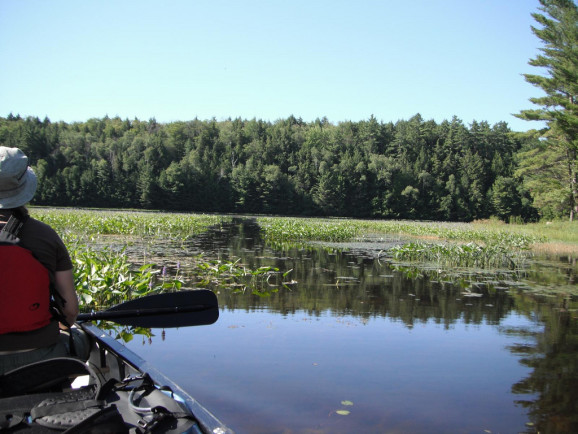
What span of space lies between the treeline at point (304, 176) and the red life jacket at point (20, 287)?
2361 inches

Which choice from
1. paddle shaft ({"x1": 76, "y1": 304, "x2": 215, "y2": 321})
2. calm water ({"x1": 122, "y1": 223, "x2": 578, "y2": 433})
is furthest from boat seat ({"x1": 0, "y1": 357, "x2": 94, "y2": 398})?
calm water ({"x1": 122, "y1": 223, "x2": 578, "y2": 433})

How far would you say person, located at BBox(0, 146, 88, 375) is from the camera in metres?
1.99

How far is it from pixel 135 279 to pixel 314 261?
23.7 ft

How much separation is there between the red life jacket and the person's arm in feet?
0.42

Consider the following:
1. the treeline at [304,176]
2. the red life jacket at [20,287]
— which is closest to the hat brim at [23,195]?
the red life jacket at [20,287]

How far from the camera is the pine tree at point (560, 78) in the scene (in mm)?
24672

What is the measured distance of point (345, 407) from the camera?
3.84m

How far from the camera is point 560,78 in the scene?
88.4ft

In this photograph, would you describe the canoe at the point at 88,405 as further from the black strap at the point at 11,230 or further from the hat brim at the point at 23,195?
the hat brim at the point at 23,195

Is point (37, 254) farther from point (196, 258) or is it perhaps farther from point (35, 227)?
point (196, 258)

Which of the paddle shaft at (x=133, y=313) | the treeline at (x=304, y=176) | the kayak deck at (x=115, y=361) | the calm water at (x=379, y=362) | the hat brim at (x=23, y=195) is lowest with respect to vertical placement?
the calm water at (x=379, y=362)

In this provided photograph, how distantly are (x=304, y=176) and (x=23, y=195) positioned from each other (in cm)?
6830

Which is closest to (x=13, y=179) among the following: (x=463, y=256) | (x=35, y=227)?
(x=35, y=227)

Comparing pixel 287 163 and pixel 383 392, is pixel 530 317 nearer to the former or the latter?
pixel 383 392
